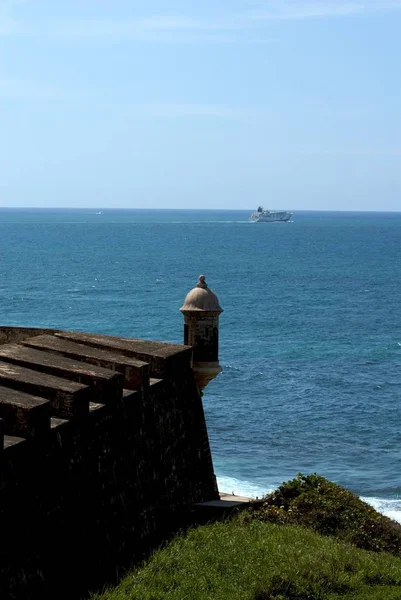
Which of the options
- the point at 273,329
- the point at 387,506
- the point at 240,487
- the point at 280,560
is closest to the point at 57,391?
the point at 280,560

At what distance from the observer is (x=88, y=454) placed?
12422mm

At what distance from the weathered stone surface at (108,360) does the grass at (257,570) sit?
2.27m

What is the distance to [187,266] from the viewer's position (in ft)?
397

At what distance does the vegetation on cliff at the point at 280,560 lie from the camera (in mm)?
12000

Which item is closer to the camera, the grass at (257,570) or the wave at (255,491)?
the grass at (257,570)

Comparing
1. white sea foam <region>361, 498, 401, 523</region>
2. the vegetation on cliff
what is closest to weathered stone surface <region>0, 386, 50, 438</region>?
the vegetation on cliff

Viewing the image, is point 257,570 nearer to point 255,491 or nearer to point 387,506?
point 255,491

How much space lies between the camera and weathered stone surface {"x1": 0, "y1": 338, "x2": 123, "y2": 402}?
13148 mm

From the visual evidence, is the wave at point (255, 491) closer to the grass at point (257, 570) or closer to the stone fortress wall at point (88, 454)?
the stone fortress wall at point (88, 454)

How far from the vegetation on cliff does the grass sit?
0.01m

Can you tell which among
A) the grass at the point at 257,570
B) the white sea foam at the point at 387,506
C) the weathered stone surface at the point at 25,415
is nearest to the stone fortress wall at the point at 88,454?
the weathered stone surface at the point at 25,415

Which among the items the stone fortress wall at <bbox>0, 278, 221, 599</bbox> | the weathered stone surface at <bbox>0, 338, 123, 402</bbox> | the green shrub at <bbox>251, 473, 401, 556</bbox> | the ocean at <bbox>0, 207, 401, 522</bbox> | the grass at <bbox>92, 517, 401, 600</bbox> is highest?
the weathered stone surface at <bbox>0, 338, 123, 402</bbox>

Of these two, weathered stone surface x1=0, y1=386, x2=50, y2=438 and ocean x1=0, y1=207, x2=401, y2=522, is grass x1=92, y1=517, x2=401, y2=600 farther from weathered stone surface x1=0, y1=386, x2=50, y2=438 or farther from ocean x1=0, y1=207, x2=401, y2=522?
ocean x1=0, y1=207, x2=401, y2=522

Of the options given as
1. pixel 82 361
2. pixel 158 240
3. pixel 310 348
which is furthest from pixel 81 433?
pixel 158 240
